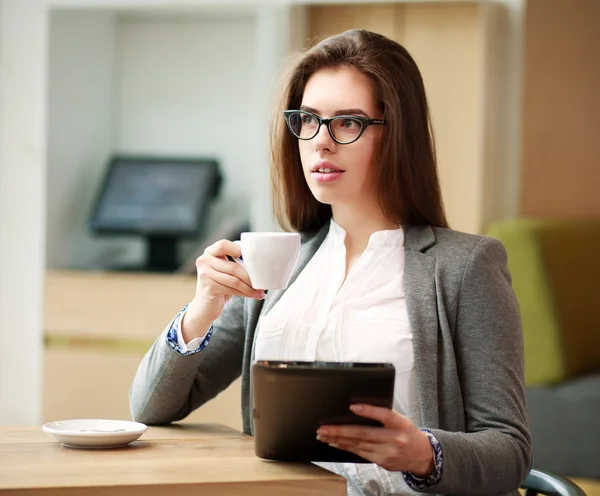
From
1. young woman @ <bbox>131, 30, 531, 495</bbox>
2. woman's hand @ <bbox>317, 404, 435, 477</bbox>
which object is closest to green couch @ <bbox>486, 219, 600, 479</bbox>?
young woman @ <bbox>131, 30, 531, 495</bbox>

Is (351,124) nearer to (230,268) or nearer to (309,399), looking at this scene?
(230,268)

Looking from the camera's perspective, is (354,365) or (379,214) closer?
(354,365)

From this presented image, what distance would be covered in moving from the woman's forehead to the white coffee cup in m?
0.38

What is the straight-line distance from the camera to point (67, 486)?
3.99 ft

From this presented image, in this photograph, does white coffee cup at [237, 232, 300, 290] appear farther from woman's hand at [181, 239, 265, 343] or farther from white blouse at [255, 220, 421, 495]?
white blouse at [255, 220, 421, 495]

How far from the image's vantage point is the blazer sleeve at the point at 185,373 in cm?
174

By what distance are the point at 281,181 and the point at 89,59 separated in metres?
2.57

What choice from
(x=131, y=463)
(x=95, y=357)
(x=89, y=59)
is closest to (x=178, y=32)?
(x=89, y=59)

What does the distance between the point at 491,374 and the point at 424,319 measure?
14 centimetres

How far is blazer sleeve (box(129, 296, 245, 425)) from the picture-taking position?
68.4 inches

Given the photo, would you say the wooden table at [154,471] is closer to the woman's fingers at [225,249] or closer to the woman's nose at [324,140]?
the woman's fingers at [225,249]

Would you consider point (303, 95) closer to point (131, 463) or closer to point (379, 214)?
point (379, 214)

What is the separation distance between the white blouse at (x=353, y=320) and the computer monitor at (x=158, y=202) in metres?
2.33

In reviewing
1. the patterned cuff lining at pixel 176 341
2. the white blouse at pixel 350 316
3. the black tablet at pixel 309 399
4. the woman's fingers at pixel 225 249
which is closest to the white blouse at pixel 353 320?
the white blouse at pixel 350 316
